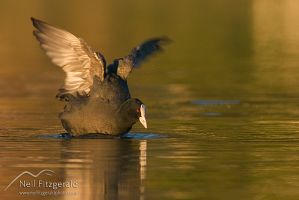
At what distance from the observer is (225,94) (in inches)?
1089

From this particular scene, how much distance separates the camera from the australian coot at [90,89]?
2025 centimetres

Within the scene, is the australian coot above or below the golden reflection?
above

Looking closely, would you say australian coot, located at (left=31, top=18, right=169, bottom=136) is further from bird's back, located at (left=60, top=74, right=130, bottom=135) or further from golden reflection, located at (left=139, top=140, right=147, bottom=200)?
golden reflection, located at (left=139, top=140, right=147, bottom=200)

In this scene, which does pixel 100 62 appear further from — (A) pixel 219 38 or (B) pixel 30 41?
(A) pixel 219 38

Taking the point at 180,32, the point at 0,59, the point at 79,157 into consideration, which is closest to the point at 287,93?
the point at 79,157

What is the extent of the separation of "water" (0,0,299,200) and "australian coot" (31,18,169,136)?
0.95 feet

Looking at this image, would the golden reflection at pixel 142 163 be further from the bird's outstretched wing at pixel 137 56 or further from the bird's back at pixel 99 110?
the bird's outstretched wing at pixel 137 56

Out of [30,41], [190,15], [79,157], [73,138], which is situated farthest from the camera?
[190,15]

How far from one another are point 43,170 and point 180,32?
37622 mm

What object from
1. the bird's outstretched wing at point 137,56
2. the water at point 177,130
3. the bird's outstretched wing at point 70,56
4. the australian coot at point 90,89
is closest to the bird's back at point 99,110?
the australian coot at point 90,89

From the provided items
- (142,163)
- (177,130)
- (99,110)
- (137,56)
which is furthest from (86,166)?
(137,56)

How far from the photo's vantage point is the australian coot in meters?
20.2

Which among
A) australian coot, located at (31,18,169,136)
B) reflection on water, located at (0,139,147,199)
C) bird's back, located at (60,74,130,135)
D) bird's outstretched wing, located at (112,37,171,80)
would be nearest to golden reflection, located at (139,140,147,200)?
reflection on water, located at (0,139,147,199)

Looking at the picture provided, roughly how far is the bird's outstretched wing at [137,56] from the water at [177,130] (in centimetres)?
96
